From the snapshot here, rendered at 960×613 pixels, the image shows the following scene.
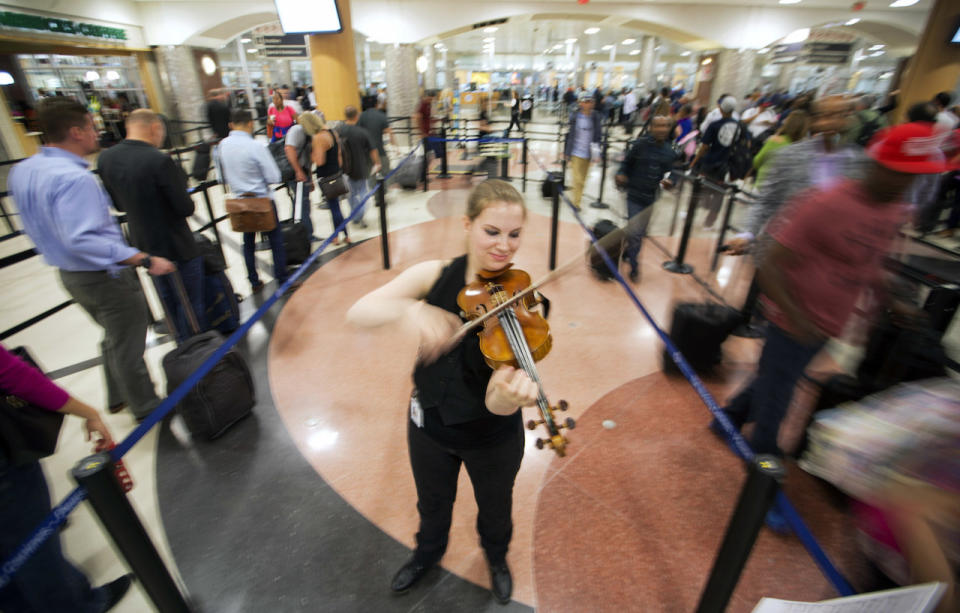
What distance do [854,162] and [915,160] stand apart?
3.00 feet

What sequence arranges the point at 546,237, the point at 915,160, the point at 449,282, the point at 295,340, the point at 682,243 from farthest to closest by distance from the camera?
1. the point at 546,237
2. the point at 682,243
3. the point at 295,340
4. the point at 915,160
5. the point at 449,282

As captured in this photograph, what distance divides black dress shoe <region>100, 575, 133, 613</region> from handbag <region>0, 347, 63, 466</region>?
89 centimetres

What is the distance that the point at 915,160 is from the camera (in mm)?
1549

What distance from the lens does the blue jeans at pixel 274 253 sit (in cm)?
445

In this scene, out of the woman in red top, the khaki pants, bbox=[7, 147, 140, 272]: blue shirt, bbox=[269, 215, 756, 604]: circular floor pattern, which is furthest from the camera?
the woman in red top

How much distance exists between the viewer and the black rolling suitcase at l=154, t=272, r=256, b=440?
267cm

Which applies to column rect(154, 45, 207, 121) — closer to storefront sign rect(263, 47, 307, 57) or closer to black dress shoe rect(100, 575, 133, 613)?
storefront sign rect(263, 47, 307, 57)

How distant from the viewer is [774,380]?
7.00ft

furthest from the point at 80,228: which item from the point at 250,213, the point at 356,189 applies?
the point at 356,189

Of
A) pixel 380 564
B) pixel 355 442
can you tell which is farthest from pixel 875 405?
pixel 355 442

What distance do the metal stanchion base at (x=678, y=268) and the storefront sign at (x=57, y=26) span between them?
14.4m

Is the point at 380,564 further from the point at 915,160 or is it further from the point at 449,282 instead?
the point at 915,160

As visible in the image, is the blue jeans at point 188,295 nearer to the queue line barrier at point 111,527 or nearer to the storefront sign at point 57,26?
the queue line barrier at point 111,527

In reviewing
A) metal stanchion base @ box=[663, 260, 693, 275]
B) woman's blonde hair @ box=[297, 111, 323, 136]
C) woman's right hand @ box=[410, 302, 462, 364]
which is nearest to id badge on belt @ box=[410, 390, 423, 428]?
woman's right hand @ box=[410, 302, 462, 364]
